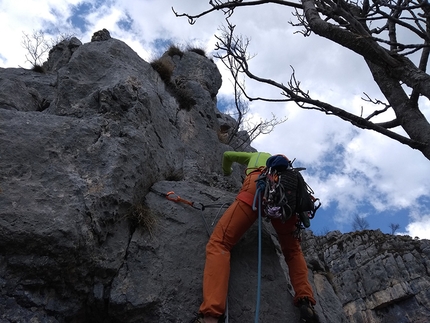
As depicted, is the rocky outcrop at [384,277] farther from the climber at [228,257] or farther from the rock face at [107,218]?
the climber at [228,257]

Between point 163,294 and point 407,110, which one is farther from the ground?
point 407,110

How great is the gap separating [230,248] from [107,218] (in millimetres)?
1492

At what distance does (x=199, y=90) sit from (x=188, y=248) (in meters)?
7.24

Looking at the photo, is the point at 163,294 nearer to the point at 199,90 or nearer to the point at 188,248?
the point at 188,248

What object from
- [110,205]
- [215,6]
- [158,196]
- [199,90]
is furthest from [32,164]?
[199,90]

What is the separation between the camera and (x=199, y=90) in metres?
11.0

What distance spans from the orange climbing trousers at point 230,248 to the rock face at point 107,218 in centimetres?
30

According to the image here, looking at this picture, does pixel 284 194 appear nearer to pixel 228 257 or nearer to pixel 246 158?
pixel 228 257

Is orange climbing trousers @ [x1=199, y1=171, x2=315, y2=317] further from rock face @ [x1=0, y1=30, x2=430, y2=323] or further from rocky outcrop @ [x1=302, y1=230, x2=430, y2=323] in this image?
rocky outcrop @ [x1=302, y1=230, x2=430, y2=323]

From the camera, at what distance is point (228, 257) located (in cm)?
392

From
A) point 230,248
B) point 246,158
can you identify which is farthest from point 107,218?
point 246,158

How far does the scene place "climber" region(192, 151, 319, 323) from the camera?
355 cm

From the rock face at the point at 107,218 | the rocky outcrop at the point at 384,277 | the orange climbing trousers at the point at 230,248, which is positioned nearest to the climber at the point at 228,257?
the orange climbing trousers at the point at 230,248

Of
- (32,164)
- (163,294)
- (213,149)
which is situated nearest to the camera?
(163,294)
